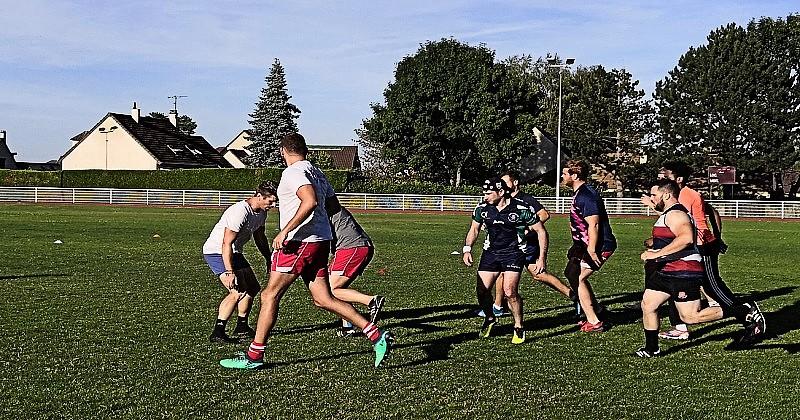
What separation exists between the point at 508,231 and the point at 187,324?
138 inches

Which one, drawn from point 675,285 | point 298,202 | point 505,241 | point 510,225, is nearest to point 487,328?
point 505,241

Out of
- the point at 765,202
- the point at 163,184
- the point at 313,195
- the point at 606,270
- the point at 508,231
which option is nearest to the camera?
the point at 313,195

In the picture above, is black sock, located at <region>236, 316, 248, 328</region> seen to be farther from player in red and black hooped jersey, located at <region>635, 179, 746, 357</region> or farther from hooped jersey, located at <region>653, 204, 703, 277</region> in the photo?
hooped jersey, located at <region>653, 204, 703, 277</region>

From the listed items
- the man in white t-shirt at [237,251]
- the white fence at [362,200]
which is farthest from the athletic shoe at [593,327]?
the white fence at [362,200]

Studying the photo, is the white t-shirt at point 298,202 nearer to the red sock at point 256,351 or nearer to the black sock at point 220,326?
the red sock at point 256,351

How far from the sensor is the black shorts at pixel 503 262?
29.6ft

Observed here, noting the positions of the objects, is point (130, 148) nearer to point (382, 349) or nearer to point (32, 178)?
point (32, 178)

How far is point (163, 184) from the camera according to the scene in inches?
2347

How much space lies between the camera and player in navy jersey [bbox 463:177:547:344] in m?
8.98

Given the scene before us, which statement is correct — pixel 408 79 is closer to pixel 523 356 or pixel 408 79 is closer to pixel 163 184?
pixel 163 184

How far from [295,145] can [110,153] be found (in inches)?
2731

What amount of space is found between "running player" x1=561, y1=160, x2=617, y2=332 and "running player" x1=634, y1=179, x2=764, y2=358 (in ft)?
3.62

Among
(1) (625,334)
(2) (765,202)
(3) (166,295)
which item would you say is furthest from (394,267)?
(2) (765,202)

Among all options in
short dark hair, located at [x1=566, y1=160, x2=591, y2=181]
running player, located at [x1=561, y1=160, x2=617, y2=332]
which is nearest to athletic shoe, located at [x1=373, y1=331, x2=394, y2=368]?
running player, located at [x1=561, y1=160, x2=617, y2=332]
